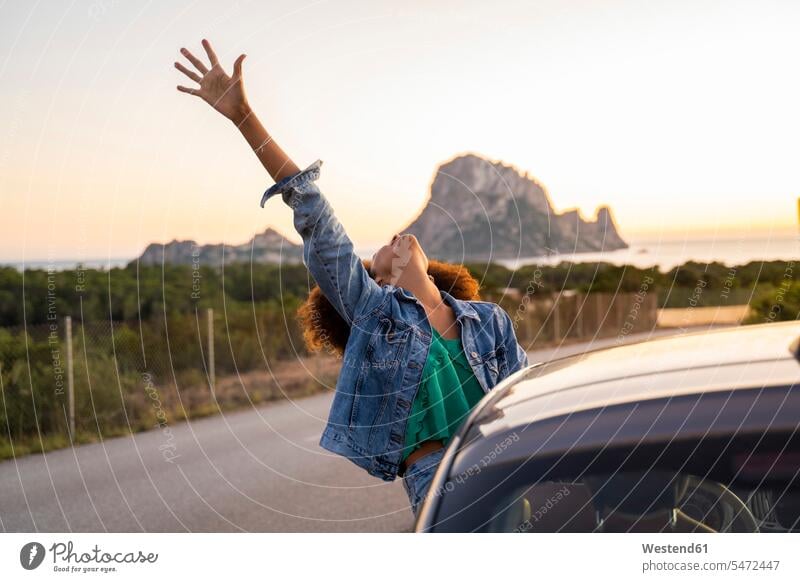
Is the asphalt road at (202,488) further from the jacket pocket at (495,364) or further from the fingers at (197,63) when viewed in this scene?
the fingers at (197,63)

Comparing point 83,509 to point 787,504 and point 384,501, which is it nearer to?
point 384,501

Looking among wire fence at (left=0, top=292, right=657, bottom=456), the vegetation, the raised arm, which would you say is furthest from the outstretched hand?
wire fence at (left=0, top=292, right=657, bottom=456)

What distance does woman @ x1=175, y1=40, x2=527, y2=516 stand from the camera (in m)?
2.45

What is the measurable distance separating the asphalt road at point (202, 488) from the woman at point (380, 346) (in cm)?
252

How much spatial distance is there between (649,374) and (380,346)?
3.14 ft

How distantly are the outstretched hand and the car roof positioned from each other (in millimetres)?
962

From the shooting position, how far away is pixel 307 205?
2.43 meters

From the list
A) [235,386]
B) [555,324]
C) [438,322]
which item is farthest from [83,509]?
[555,324]

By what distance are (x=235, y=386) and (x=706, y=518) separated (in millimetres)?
10999
